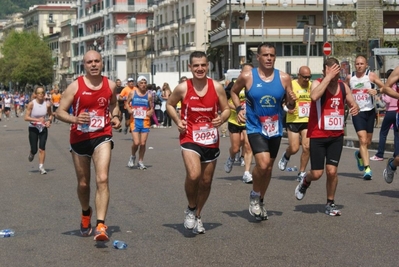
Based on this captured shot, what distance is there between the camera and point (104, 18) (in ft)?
425

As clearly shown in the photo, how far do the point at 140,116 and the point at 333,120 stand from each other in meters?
7.85

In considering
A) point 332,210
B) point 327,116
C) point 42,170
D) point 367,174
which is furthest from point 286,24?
point 332,210

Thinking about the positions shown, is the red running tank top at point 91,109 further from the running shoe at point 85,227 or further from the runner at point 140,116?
the runner at point 140,116

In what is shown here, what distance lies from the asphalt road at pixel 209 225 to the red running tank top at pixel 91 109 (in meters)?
1.07

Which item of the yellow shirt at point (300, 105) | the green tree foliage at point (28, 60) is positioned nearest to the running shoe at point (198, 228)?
the yellow shirt at point (300, 105)

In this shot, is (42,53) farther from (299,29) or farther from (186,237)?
(186,237)

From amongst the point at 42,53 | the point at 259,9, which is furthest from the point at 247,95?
the point at 42,53

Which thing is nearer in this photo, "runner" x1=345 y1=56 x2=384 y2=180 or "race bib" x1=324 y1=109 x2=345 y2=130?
"race bib" x1=324 y1=109 x2=345 y2=130

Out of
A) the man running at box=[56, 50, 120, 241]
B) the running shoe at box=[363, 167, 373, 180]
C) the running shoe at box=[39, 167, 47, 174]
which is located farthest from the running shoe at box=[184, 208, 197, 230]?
the running shoe at box=[39, 167, 47, 174]

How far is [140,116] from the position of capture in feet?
59.8

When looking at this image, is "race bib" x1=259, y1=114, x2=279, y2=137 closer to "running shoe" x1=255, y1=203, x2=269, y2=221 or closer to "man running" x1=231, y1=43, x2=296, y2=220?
"man running" x1=231, y1=43, x2=296, y2=220

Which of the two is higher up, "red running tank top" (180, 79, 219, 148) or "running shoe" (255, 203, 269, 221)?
"red running tank top" (180, 79, 219, 148)

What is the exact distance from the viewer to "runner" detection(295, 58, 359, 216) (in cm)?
1069

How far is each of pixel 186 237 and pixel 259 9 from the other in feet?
219
